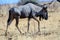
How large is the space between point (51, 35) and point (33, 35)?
0.96 m

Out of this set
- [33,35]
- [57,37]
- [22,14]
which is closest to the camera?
[57,37]

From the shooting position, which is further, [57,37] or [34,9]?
[34,9]

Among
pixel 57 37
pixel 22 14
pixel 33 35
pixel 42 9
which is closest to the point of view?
pixel 57 37

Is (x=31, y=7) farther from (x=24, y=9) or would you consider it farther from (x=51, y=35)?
(x=51, y=35)

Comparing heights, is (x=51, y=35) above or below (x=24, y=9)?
below

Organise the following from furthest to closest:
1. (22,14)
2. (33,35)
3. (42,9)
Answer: (42,9)
(22,14)
(33,35)

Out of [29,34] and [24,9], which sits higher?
[24,9]

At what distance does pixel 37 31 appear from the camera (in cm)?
1622

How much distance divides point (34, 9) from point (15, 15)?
1.50 metres

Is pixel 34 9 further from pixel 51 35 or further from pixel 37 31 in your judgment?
pixel 51 35

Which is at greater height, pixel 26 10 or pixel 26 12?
pixel 26 10

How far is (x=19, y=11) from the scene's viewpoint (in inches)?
619

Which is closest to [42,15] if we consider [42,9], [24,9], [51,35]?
[42,9]

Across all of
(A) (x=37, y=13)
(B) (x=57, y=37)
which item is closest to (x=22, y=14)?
(A) (x=37, y=13)
